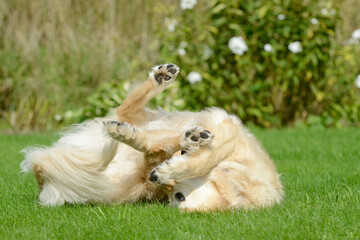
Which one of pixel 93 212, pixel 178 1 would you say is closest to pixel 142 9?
pixel 178 1

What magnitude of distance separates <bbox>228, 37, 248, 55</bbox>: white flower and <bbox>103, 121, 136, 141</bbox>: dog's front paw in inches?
188

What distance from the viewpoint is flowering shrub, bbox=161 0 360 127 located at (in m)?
8.06

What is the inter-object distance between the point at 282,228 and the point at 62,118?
18.6ft

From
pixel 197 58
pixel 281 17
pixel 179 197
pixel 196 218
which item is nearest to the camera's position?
pixel 196 218

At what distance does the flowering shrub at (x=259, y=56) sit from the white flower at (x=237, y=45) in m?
0.01

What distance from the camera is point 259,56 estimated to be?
8328mm

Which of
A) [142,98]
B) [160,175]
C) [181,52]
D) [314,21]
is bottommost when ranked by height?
[181,52]

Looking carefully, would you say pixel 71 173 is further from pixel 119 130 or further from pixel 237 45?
pixel 237 45

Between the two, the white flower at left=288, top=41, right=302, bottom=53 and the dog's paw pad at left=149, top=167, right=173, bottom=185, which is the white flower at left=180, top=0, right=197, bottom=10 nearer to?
the white flower at left=288, top=41, right=302, bottom=53

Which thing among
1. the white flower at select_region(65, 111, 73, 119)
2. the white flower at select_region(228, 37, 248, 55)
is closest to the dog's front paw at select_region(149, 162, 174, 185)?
the white flower at select_region(65, 111, 73, 119)

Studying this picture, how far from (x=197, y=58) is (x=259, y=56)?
925mm

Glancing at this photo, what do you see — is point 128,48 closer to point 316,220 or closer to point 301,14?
point 301,14

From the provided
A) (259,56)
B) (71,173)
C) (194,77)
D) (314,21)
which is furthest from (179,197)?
(314,21)

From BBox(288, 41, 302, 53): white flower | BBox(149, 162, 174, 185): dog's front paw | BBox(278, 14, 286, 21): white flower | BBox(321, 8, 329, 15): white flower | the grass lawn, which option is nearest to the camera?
the grass lawn
